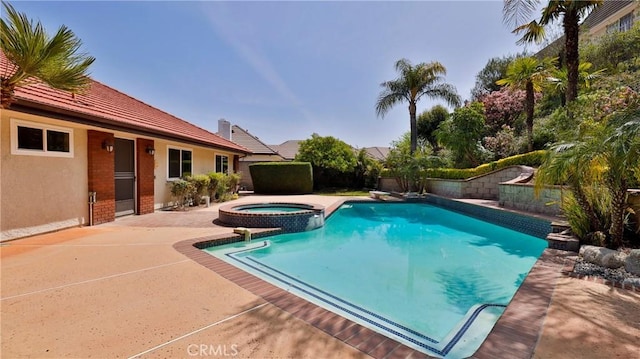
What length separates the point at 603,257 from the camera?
5406 millimetres

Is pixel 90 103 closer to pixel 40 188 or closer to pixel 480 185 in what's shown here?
pixel 40 188

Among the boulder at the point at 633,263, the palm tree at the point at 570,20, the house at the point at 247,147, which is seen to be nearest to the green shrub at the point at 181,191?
the house at the point at 247,147

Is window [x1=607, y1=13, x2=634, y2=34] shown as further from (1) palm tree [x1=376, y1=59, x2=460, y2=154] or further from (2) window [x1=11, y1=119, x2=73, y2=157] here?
(2) window [x1=11, y1=119, x2=73, y2=157]

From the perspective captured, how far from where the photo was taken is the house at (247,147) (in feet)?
84.8

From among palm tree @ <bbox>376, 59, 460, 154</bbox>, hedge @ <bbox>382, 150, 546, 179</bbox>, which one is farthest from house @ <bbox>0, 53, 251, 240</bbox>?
palm tree @ <bbox>376, 59, 460, 154</bbox>

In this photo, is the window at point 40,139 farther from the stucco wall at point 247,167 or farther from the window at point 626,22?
the window at point 626,22

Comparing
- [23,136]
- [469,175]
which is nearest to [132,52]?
[23,136]

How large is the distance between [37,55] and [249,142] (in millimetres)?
25363

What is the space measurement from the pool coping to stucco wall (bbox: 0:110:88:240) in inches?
221

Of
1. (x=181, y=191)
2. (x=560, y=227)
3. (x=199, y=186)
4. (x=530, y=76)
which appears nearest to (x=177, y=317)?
(x=560, y=227)

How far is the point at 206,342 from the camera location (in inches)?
121

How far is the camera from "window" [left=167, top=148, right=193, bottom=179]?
45.8 feet

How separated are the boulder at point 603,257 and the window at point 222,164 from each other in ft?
59.3

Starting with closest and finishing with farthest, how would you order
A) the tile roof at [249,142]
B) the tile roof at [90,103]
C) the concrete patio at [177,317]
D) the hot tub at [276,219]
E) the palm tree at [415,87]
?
the concrete patio at [177,317]
the tile roof at [90,103]
the hot tub at [276,219]
the palm tree at [415,87]
the tile roof at [249,142]
